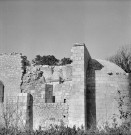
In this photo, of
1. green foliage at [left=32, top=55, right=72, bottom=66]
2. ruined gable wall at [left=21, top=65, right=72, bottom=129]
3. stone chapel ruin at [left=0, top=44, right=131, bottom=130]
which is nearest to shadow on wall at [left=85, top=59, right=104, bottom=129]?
stone chapel ruin at [left=0, top=44, right=131, bottom=130]

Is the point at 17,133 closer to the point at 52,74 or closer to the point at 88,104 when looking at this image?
the point at 88,104

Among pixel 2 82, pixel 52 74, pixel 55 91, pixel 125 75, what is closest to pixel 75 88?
pixel 125 75

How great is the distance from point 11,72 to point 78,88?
24.7 feet

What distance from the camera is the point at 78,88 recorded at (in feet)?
32.2

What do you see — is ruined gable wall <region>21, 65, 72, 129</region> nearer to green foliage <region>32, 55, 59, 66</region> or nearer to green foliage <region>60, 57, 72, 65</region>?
green foliage <region>60, 57, 72, 65</region>

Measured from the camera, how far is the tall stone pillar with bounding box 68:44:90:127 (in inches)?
376

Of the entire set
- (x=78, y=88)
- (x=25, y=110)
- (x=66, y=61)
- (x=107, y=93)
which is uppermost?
(x=66, y=61)

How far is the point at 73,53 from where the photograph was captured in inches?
399

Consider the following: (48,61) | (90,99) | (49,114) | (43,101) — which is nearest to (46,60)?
(48,61)

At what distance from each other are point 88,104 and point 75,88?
102 cm

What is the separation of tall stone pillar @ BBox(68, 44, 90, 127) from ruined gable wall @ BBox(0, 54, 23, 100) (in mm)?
6126

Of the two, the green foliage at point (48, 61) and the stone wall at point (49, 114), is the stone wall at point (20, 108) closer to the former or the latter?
the stone wall at point (49, 114)

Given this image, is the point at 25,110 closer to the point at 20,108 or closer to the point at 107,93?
the point at 20,108

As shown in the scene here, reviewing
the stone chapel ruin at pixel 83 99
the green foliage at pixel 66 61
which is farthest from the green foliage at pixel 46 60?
the stone chapel ruin at pixel 83 99
